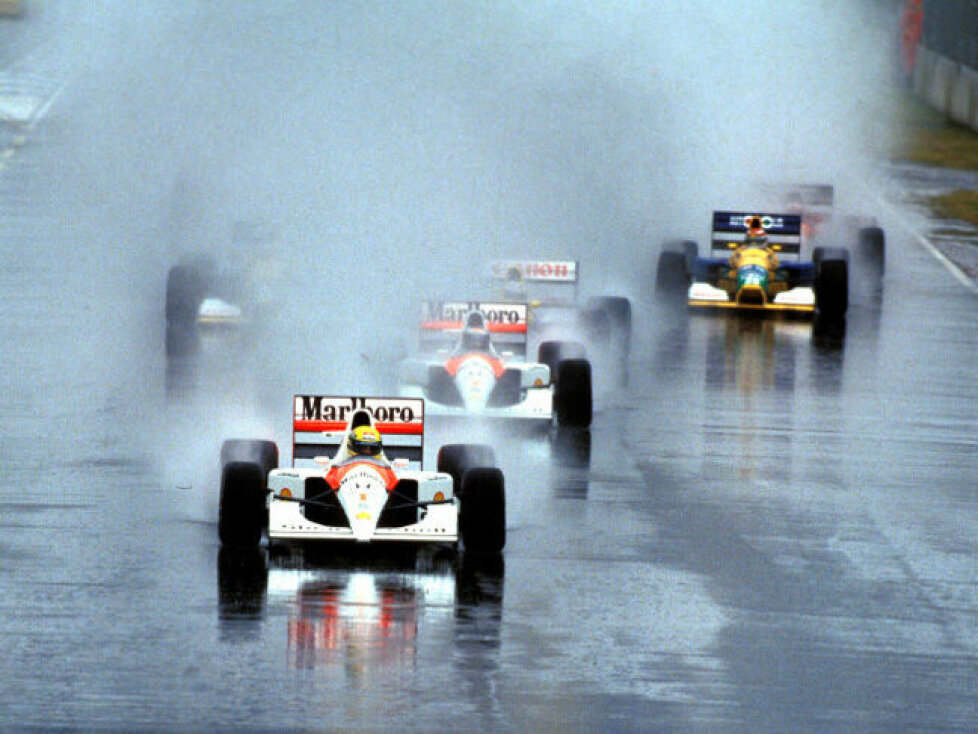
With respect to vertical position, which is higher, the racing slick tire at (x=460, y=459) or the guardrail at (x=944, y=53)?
the guardrail at (x=944, y=53)

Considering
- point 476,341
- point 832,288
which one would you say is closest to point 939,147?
point 832,288

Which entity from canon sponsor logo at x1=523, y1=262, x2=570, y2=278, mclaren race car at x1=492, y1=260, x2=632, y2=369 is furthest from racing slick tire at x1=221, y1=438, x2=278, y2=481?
canon sponsor logo at x1=523, y1=262, x2=570, y2=278

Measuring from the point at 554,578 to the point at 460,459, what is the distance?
1.78 m

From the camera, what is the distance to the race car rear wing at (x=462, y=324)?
82.9ft

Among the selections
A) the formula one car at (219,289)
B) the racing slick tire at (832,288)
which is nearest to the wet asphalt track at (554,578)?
the formula one car at (219,289)

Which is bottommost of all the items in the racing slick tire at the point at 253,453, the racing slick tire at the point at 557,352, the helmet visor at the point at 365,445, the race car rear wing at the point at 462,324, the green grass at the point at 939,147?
the racing slick tire at the point at 253,453

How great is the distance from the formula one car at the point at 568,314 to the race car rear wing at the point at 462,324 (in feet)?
7.90

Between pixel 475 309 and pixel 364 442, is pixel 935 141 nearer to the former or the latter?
pixel 475 309

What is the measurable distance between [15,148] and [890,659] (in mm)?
37776

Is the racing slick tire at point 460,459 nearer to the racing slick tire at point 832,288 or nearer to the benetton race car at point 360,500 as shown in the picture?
the benetton race car at point 360,500

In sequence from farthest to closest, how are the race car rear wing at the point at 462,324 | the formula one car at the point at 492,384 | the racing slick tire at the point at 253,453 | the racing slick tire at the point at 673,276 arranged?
the racing slick tire at the point at 673,276 < the race car rear wing at the point at 462,324 < the formula one car at the point at 492,384 < the racing slick tire at the point at 253,453

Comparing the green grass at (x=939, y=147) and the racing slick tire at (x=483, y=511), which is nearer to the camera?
the racing slick tire at (x=483, y=511)

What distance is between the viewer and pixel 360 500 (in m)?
16.8

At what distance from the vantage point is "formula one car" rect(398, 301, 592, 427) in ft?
75.6
